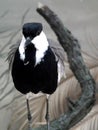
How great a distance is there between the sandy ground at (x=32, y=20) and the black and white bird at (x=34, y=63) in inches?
23.8

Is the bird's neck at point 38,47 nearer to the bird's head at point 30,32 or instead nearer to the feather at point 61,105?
the bird's head at point 30,32

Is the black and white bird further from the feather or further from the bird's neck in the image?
the feather

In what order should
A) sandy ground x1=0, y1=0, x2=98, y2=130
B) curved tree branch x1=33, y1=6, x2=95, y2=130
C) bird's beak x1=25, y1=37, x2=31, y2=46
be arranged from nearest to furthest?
bird's beak x1=25, y1=37, x2=31, y2=46
curved tree branch x1=33, y1=6, x2=95, y2=130
sandy ground x1=0, y1=0, x2=98, y2=130

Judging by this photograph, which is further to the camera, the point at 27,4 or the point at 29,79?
the point at 27,4

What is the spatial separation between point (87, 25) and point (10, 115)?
1.40 feet

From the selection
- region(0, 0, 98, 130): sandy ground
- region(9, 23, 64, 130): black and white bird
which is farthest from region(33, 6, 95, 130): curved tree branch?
region(0, 0, 98, 130): sandy ground

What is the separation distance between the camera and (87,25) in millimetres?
1475

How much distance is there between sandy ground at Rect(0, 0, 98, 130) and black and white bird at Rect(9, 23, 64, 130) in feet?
1.98

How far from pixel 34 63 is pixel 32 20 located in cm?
68

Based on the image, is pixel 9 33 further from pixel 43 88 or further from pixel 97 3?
pixel 43 88

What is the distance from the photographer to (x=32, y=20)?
4.74 feet

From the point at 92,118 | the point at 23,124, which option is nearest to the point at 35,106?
the point at 23,124

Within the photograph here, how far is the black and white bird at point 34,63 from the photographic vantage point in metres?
0.77

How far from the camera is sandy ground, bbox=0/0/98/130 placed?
1.44 metres
